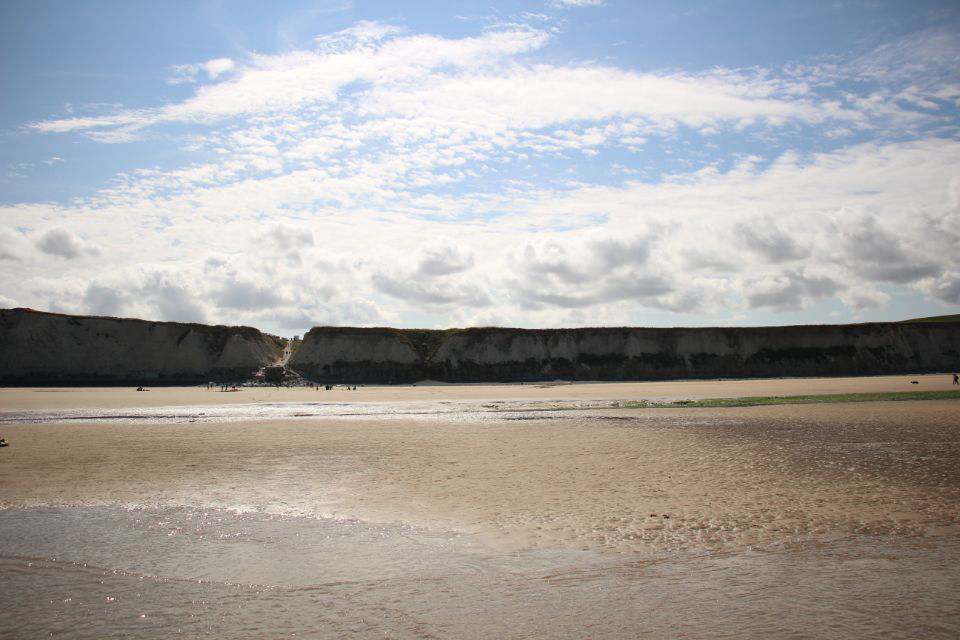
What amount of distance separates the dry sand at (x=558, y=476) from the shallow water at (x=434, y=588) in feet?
3.22

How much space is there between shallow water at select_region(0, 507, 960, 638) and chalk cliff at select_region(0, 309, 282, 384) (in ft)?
211

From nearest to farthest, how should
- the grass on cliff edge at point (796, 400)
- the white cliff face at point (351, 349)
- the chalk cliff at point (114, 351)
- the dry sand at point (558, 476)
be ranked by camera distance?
the dry sand at point (558, 476)
the grass on cliff edge at point (796, 400)
the chalk cliff at point (114, 351)
the white cliff face at point (351, 349)

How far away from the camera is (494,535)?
30.3 feet

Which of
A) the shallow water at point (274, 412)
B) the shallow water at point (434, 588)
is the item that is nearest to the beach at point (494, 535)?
the shallow water at point (434, 588)

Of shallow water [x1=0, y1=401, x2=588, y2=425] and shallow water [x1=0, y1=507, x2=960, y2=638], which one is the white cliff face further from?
shallow water [x1=0, y1=507, x2=960, y2=638]

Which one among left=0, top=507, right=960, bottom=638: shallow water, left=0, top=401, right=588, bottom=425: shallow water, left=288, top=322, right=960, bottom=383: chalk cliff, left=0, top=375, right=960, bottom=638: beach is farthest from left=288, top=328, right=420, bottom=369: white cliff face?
left=0, top=507, right=960, bottom=638: shallow water

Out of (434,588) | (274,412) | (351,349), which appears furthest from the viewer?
(351,349)

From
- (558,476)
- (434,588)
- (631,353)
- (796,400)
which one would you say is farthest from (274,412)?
(631,353)

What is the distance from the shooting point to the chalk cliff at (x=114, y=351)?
6391cm

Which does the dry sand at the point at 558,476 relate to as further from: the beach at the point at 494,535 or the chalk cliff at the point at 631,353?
the chalk cliff at the point at 631,353

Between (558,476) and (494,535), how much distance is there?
441 cm

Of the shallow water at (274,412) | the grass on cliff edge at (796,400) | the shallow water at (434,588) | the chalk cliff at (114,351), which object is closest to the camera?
the shallow water at (434,588)

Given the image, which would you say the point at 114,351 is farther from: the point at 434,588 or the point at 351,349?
the point at 434,588

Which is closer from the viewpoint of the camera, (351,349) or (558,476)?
(558,476)
